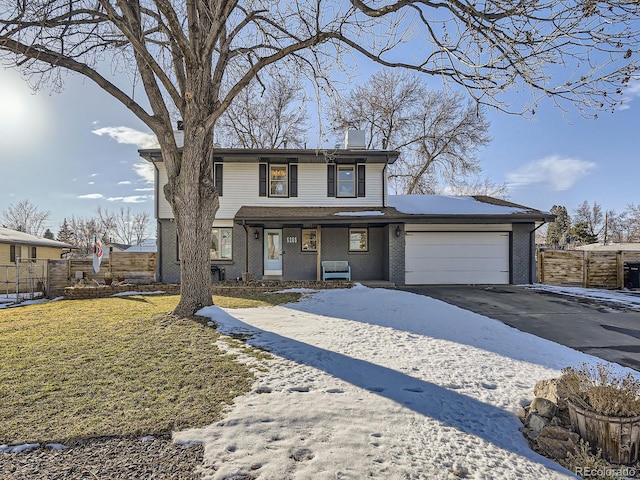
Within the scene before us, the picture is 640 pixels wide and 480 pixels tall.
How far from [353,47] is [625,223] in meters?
55.2

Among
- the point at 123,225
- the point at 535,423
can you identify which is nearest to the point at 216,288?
the point at 535,423

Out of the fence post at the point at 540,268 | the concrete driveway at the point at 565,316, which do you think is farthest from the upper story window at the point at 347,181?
the fence post at the point at 540,268

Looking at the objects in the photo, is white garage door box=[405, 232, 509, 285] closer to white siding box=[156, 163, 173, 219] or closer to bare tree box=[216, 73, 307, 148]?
white siding box=[156, 163, 173, 219]

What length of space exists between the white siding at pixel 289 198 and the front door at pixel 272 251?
1239 millimetres

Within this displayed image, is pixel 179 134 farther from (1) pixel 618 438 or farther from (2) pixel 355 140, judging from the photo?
(1) pixel 618 438

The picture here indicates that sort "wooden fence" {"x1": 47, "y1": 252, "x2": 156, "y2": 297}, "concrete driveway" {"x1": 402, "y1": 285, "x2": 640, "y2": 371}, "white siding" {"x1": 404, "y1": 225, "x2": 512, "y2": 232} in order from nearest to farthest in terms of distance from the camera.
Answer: "concrete driveway" {"x1": 402, "y1": 285, "x2": 640, "y2": 371} → "wooden fence" {"x1": 47, "y1": 252, "x2": 156, "y2": 297} → "white siding" {"x1": 404, "y1": 225, "x2": 512, "y2": 232}

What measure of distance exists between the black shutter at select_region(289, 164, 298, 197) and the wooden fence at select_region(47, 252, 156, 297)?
21.4ft

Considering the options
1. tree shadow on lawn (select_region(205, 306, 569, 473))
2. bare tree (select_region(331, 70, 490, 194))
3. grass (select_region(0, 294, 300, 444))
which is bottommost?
tree shadow on lawn (select_region(205, 306, 569, 473))

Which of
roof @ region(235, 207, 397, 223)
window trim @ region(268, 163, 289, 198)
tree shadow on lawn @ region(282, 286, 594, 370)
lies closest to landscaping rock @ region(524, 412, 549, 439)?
tree shadow on lawn @ region(282, 286, 594, 370)

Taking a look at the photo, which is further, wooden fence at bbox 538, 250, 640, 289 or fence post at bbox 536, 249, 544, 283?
fence post at bbox 536, 249, 544, 283

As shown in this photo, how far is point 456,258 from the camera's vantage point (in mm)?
12914

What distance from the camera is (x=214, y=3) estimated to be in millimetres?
6285

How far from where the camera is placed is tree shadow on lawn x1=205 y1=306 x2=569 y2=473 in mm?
2561

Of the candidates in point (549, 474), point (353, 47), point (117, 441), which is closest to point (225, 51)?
point (353, 47)
